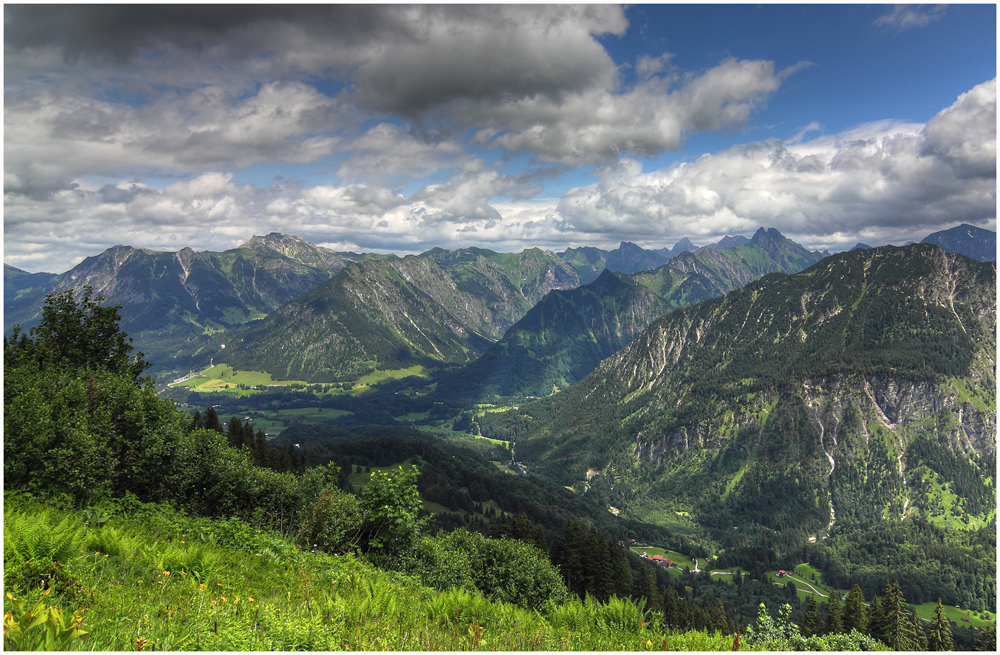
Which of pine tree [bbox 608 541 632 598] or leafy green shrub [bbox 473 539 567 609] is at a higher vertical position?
leafy green shrub [bbox 473 539 567 609]

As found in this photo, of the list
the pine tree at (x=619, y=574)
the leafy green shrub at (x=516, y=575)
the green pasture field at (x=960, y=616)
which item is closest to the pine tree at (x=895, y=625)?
the pine tree at (x=619, y=574)

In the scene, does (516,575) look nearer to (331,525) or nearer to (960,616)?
Result: (331,525)

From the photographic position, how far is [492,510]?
182625 mm

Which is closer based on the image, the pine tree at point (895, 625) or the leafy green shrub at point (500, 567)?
the leafy green shrub at point (500, 567)

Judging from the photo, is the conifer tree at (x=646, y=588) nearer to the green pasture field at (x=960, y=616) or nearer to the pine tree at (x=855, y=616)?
the pine tree at (x=855, y=616)

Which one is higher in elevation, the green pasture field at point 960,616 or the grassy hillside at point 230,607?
the grassy hillside at point 230,607

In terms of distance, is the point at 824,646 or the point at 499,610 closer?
the point at 499,610

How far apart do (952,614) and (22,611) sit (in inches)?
11663

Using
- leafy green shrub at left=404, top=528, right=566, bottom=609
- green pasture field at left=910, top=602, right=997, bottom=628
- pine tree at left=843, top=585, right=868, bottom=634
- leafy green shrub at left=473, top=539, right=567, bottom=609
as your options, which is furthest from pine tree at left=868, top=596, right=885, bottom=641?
green pasture field at left=910, top=602, right=997, bottom=628

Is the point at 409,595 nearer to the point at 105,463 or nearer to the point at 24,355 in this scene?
the point at 105,463

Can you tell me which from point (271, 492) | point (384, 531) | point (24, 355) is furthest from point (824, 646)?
point (24, 355)

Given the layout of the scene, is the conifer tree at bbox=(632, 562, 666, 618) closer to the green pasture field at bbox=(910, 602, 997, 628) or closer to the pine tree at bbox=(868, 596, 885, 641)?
the pine tree at bbox=(868, 596, 885, 641)

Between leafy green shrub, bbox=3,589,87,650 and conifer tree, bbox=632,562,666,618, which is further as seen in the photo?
conifer tree, bbox=632,562,666,618

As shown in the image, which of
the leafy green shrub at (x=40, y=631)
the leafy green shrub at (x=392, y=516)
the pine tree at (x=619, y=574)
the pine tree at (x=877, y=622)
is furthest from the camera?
the pine tree at (x=619, y=574)
